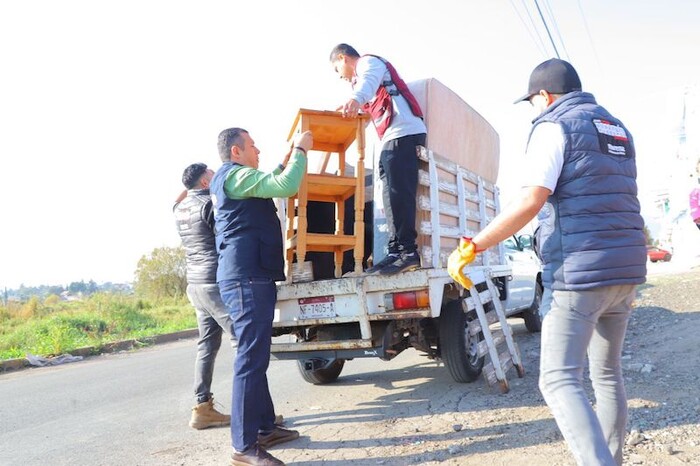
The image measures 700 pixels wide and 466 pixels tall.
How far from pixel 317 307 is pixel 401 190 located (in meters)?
1.17

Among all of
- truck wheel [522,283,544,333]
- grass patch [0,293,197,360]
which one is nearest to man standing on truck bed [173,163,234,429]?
truck wheel [522,283,544,333]

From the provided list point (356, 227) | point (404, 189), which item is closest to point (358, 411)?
point (356, 227)

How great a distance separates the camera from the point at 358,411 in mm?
4867

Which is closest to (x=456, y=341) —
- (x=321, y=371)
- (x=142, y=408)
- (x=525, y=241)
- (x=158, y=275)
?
(x=321, y=371)

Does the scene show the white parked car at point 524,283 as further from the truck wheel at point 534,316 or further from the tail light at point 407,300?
the tail light at point 407,300

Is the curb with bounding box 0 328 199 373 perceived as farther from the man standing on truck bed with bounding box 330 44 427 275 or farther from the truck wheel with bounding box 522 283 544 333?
the man standing on truck bed with bounding box 330 44 427 275

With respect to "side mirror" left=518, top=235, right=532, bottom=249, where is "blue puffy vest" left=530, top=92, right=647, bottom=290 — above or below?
below

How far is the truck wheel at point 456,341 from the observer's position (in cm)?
507

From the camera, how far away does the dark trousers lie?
14.8ft

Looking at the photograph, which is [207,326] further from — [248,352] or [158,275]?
[158,275]

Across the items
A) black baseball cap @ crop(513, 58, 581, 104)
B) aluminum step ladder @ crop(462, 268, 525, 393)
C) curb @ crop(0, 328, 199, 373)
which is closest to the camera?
black baseball cap @ crop(513, 58, 581, 104)

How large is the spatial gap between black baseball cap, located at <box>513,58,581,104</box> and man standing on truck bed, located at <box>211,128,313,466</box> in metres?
1.49

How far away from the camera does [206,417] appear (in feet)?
15.1

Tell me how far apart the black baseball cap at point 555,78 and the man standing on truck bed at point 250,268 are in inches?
58.8
